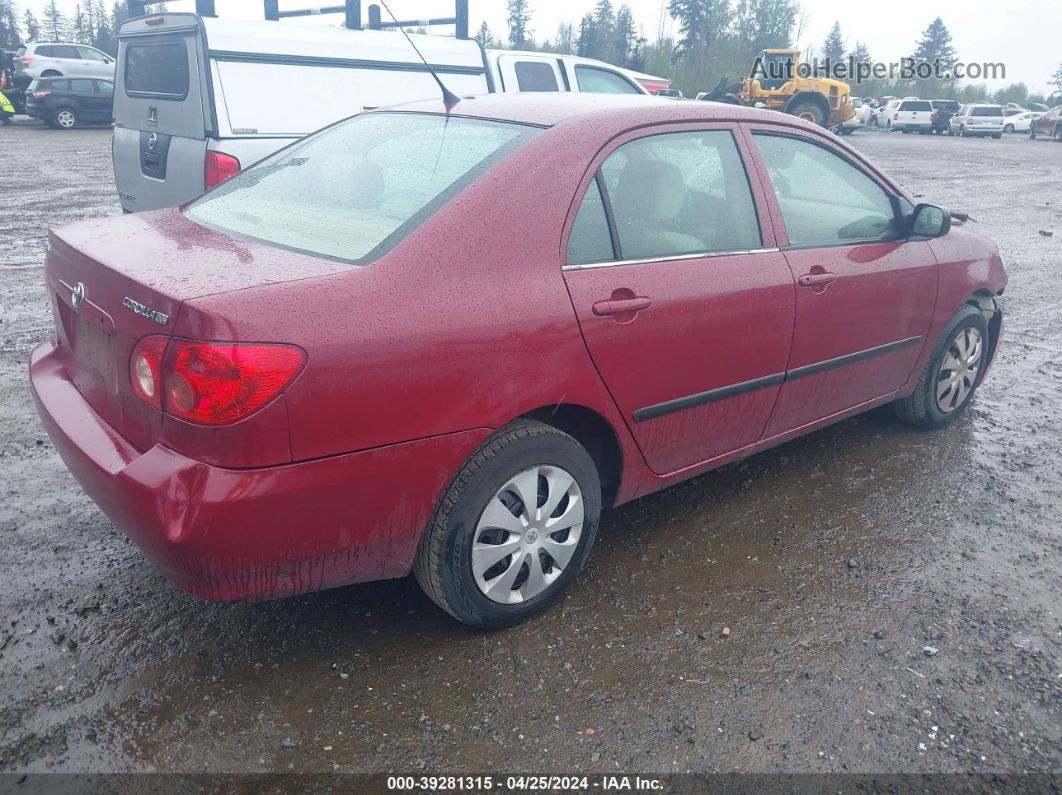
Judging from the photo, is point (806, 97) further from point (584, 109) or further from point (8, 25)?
point (8, 25)

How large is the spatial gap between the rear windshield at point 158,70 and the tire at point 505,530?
503 centimetres

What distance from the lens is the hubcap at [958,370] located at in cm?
451

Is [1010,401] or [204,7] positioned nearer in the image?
[1010,401]

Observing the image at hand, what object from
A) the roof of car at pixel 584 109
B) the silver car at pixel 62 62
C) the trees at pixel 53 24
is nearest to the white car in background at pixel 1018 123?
the silver car at pixel 62 62

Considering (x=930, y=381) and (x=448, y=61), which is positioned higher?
(x=448, y=61)

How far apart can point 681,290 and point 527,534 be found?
984 millimetres

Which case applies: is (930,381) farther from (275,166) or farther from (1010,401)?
(275,166)

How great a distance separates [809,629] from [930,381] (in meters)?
2.06

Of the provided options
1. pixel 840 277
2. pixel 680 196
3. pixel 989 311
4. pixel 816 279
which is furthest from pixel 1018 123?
pixel 680 196

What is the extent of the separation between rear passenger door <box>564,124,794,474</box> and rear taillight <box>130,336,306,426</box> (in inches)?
38.1

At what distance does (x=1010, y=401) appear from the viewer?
16.8 ft

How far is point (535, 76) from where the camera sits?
29.1ft

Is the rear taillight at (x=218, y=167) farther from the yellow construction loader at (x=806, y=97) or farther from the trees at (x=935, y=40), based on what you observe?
the trees at (x=935, y=40)

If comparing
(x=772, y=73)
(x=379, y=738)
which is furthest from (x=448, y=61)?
(x=772, y=73)
